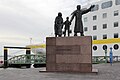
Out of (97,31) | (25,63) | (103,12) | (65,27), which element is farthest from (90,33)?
(65,27)

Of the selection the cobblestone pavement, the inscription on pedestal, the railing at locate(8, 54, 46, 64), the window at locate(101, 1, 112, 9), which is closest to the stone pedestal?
the inscription on pedestal

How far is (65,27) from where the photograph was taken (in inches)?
629

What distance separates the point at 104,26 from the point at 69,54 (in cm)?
2428

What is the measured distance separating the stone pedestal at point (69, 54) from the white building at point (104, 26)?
20913mm

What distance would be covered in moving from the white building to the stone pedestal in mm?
20913

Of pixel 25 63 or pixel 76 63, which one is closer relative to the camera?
pixel 76 63

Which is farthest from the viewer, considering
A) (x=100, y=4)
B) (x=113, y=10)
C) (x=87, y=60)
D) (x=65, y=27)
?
(x=100, y=4)

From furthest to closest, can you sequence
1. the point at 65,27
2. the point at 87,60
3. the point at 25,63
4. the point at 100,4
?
the point at 100,4, the point at 25,63, the point at 65,27, the point at 87,60

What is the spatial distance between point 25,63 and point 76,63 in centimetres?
1780

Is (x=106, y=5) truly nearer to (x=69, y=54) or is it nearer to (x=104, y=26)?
(x=104, y=26)

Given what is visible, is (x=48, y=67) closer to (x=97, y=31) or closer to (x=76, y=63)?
(x=76, y=63)

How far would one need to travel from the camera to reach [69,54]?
14.0 m

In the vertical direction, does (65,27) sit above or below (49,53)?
above

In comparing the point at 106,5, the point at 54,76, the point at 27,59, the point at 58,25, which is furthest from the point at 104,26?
the point at 54,76
